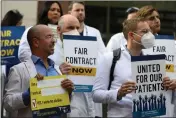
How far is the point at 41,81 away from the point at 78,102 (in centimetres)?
126

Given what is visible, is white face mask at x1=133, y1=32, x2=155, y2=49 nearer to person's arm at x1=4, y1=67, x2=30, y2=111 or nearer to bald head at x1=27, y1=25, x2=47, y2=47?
bald head at x1=27, y1=25, x2=47, y2=47

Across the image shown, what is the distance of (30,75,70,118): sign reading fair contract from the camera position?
4.57 m

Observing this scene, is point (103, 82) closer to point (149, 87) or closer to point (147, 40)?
point (149, 87)

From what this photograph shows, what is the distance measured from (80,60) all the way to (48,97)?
0.83 m

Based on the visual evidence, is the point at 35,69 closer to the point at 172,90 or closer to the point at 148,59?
the point at 148,59

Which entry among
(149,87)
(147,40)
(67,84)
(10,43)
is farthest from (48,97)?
(10,43)

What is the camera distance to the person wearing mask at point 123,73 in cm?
492

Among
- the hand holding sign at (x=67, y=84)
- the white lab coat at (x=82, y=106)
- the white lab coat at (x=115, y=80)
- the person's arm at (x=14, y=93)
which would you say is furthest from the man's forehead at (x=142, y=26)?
the person's arm at (x=14, y=93)

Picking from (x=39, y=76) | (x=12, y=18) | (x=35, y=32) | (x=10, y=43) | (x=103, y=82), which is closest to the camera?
→ (x=39, y=76)

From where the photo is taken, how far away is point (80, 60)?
17.7 ft

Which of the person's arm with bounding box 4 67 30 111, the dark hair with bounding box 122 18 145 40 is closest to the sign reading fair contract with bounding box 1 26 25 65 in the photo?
the person's arm with bounding box 4 67 30 111

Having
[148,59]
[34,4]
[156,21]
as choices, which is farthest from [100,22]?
[148,59]

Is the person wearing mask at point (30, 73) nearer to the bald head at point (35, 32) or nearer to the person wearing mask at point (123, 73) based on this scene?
the bald head at point (35, 32)

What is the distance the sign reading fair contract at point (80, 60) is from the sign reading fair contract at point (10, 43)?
776 mm
